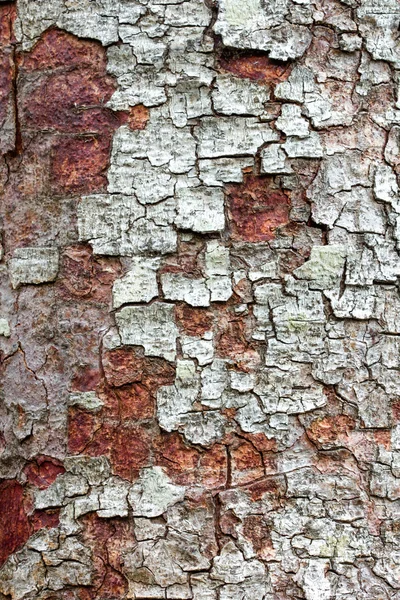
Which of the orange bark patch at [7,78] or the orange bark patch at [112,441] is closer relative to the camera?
the orange bark patch at [112,441]

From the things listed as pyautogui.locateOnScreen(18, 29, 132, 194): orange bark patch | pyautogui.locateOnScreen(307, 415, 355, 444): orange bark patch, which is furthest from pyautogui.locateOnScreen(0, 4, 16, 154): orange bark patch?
pyautogui.locateOnScreen(307, 415, 355, 444): orange bark patch

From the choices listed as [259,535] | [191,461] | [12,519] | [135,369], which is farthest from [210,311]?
[12,519]

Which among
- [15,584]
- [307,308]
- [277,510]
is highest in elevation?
[307,308]

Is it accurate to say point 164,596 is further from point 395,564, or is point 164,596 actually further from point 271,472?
point 395,564

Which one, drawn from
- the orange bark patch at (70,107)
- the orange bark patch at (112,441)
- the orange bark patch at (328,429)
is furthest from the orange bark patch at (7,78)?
the orange bark patch at (328,429)

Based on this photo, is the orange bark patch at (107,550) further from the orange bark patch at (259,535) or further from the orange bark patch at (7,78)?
the orange bark patch at (7,78)

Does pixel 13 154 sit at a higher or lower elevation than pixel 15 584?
higher

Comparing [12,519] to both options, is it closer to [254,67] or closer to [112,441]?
[112,441]

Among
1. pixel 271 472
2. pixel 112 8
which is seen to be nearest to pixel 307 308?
pixel 271 472
